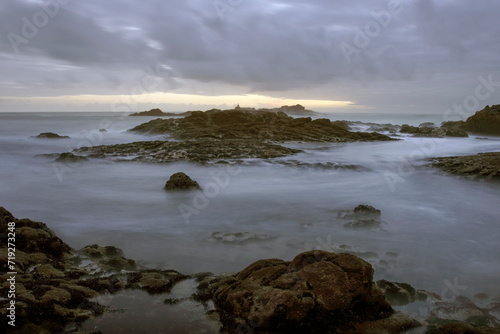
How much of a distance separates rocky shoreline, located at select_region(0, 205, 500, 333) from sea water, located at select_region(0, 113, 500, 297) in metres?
0.80

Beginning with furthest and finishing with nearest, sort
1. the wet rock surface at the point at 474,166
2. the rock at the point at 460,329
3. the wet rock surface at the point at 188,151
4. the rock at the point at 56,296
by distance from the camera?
1. the wet rock surface at the point at 188,151
2. the wet rock surface at the point at 474,166
3. the rock at the point at 56,296
4. the rock at the point at 460,329

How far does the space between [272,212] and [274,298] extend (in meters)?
5.46

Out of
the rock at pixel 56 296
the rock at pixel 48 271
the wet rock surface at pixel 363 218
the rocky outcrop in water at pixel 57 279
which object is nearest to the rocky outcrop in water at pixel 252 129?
the wet rock surface at pixel 363 218

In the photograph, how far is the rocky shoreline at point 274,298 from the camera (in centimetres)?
344

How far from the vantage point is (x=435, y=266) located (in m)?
5.71

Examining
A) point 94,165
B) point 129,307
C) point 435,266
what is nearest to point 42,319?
point 129,307

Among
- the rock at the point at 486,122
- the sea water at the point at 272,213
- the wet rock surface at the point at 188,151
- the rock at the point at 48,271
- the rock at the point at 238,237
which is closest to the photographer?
the rock at the point at 48,271

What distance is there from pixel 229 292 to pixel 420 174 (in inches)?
501

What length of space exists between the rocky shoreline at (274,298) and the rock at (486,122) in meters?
37.8

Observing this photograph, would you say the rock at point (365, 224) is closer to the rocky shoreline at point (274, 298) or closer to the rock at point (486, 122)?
the rocky shoreline at point (274, 298)

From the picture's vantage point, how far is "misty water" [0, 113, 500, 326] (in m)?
5.95

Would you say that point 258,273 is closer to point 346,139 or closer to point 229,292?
point 229,292

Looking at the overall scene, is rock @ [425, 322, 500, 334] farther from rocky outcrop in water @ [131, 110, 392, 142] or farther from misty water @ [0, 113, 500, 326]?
rocky outcrop in water @ [131, 110, 392, 142]

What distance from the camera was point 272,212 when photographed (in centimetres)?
902
